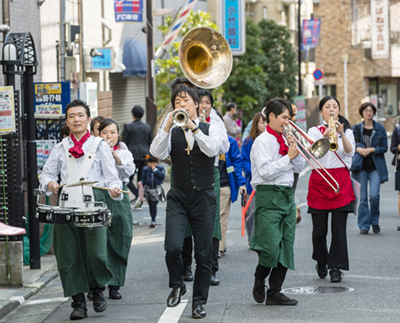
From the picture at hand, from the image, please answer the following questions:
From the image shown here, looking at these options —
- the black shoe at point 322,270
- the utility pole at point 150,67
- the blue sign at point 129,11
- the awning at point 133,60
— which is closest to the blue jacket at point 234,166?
the black shoe at point 322,270

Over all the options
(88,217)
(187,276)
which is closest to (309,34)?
(187,276)

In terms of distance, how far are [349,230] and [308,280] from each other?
12.9ft

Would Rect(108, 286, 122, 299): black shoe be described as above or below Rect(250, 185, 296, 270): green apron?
below

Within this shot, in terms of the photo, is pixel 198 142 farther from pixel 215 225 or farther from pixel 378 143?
pixel 378 143

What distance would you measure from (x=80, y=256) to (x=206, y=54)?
344 centimetres

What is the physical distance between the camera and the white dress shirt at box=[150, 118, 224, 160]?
633 cm

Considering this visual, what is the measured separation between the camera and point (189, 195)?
648 centimetres

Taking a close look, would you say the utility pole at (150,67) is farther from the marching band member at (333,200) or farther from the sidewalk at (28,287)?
the marching band member at (333,200)

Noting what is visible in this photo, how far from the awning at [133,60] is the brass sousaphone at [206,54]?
16.5 meters

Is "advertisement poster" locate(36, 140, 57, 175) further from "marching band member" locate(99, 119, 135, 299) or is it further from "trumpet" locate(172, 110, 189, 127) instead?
"trumpet" locate(172, 110, 189, 127)

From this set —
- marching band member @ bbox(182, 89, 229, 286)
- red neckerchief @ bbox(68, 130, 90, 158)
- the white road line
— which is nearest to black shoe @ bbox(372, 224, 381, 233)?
marching band member @ bbox(182, 89, 229, 286)

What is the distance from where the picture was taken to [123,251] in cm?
761

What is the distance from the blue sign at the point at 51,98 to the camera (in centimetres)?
1043

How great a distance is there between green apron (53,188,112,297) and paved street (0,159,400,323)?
0.35m
